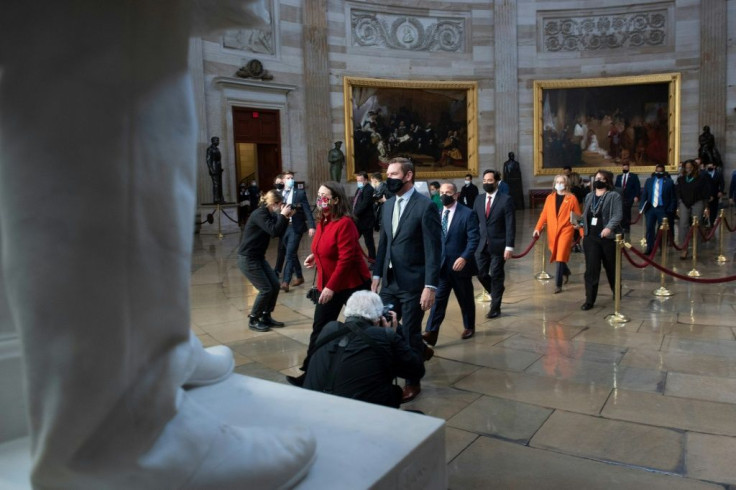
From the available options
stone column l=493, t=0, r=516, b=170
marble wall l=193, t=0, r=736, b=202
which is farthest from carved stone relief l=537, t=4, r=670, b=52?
stone column l=493, t=0, r=516, b=170

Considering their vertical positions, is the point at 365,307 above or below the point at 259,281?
above

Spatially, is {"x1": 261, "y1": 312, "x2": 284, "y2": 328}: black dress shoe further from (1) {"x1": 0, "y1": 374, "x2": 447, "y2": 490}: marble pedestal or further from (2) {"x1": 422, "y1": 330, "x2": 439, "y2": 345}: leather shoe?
(1) {"x1": 0, "y1": 374, "x2": 447, "y2": 490}: marble pedestal

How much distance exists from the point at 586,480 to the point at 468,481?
595 mm

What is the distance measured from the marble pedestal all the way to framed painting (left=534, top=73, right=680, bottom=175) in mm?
21315

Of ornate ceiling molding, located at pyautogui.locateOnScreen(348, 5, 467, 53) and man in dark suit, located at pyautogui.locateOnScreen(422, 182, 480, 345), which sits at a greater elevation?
ornate ceiling molding, located at pyautogui.locateOnScreen(348, 5, 467, 53)

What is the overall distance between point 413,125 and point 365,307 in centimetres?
1880

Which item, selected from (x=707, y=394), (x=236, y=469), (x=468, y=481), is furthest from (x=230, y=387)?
(x=707, y=394)

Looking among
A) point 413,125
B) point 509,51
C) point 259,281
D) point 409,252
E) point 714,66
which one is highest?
point 509,51

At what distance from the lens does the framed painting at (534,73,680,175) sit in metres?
21.5

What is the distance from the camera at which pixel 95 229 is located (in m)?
1.18

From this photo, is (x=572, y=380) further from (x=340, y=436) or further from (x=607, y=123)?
(x=607, y=123)

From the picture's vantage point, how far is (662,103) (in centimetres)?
2159

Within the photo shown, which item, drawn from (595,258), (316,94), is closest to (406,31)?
(316,94)

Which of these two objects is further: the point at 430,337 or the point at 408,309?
the point at 430,337
